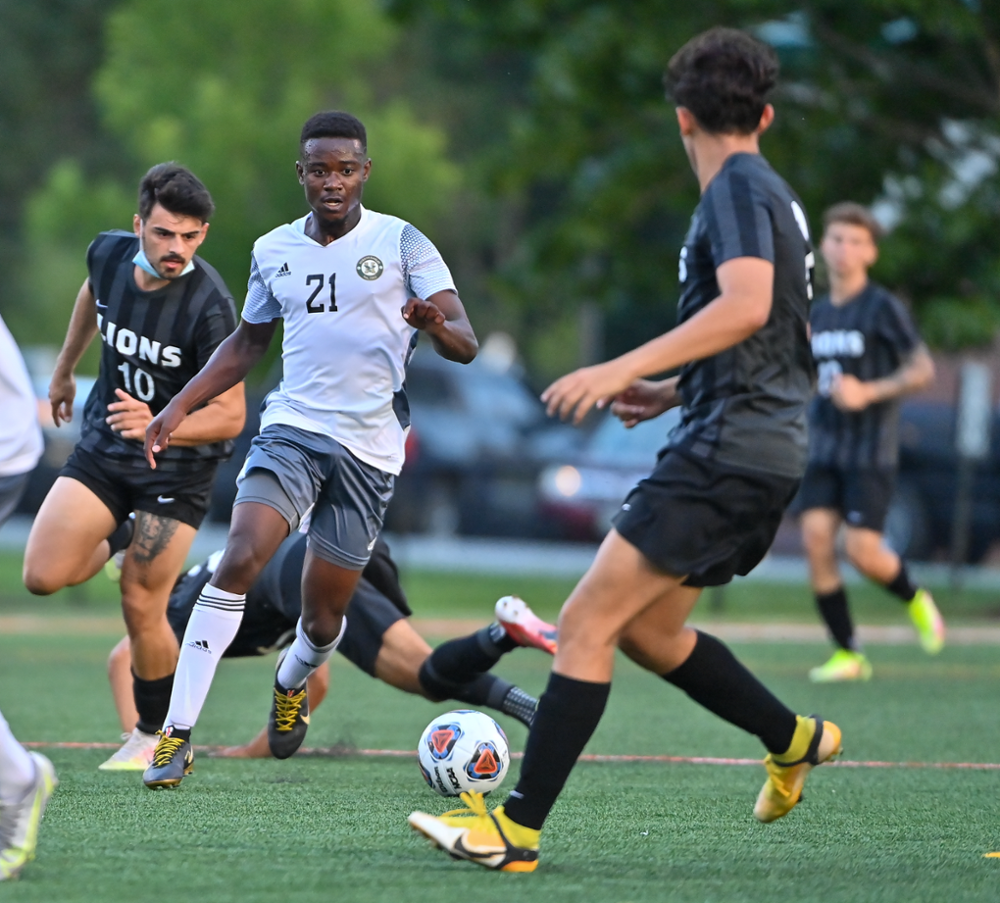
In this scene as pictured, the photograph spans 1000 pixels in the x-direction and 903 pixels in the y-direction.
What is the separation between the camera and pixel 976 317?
14.7 m

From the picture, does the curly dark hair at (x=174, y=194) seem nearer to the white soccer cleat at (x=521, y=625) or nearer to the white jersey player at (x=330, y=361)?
the white jersey player at (x=330, y=361)

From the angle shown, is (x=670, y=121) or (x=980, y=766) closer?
(x=980, y=766)

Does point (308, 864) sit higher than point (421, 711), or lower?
higher

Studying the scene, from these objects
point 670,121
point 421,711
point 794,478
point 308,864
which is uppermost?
point 670,121

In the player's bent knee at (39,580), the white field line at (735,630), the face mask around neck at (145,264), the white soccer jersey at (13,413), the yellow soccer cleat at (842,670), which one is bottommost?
the white field line at (735,630)

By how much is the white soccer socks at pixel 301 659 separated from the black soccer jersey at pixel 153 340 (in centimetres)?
87

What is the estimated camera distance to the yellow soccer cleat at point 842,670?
10.0m

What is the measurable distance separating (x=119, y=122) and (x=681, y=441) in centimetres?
2337

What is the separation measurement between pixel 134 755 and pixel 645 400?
8.56 ft

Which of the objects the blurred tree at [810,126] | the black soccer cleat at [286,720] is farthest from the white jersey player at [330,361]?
the blurred tree at [810,126]

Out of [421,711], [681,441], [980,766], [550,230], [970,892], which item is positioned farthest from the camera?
[550,230]

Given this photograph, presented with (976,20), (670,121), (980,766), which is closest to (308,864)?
(980,766)

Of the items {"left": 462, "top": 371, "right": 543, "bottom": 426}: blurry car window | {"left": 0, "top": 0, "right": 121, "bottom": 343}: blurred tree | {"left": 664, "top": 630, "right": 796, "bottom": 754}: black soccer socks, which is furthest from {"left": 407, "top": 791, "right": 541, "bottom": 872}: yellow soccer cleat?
{"left": 0, "top": 0, "right": 121, "bottom": 343}: blurred tree

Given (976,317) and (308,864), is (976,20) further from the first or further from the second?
(308,864)
